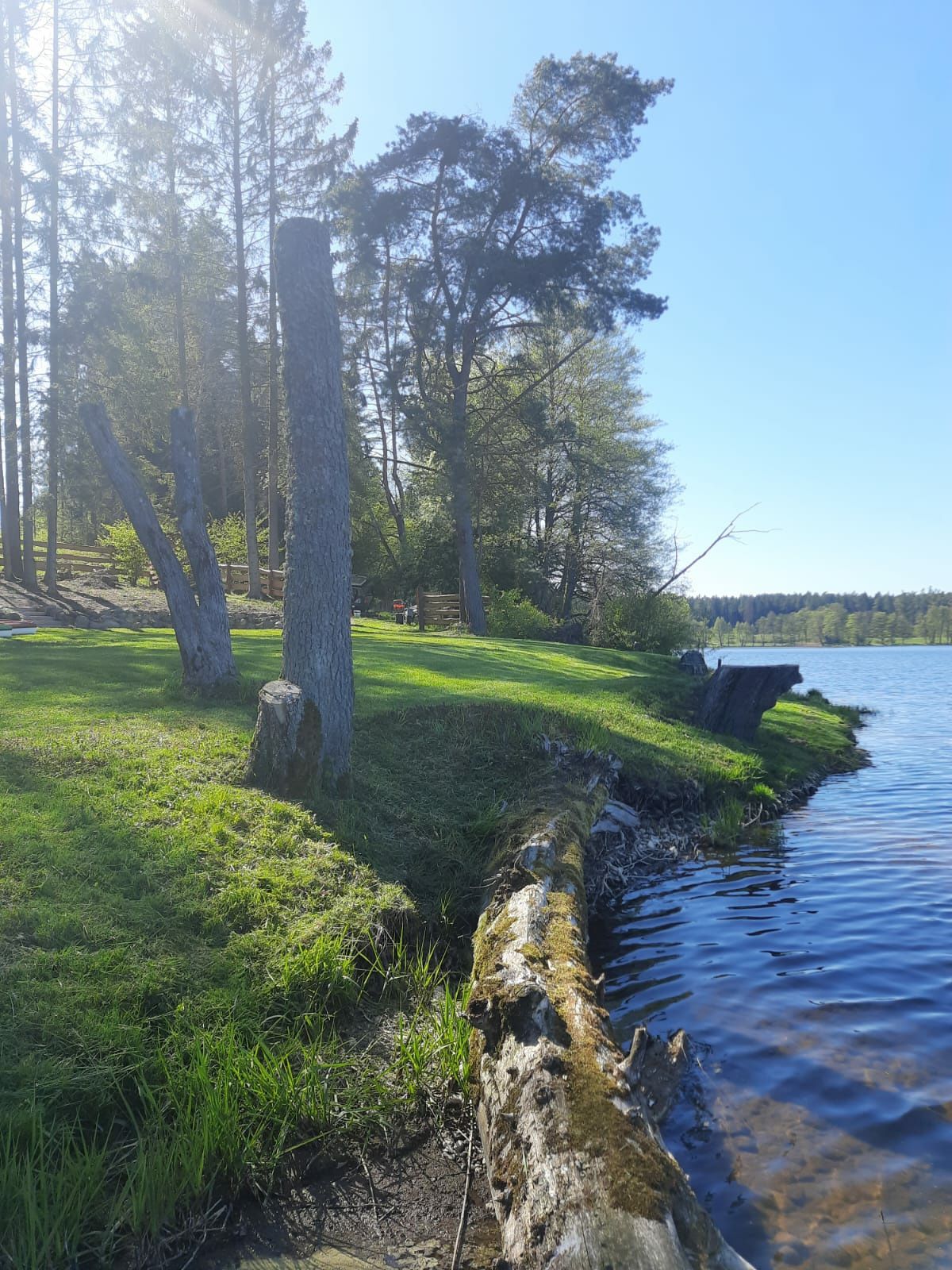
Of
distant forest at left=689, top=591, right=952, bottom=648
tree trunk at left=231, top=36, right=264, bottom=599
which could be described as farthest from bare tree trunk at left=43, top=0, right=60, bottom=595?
distant forest at left=689, top=591, right=952, bottom=648

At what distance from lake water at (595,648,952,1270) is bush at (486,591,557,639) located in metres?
16.3

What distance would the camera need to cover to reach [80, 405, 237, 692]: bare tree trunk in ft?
30.3

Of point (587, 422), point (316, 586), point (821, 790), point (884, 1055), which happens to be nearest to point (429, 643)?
point (821, 790)

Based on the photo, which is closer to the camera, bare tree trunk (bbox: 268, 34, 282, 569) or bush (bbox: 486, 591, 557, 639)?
bare tree trunk (bbox: 268, 34, 282, 569)

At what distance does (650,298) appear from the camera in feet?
82.4

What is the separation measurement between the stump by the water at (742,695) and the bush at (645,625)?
12.8m

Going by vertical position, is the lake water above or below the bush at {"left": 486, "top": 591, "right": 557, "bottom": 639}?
below

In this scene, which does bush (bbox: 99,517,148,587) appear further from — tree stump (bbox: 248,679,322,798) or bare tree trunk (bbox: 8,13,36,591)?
tree stump (bbox: 248,679,322,798)

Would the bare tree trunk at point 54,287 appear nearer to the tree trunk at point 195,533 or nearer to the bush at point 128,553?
the bush at point 128,553

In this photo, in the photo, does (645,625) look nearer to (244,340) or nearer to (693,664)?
(693,664)

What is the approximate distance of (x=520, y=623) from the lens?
86.2ft

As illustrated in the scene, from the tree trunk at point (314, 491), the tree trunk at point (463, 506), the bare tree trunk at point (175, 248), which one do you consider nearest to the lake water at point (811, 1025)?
the tree trunk at point (314, 491)

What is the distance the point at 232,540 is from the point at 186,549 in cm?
2316

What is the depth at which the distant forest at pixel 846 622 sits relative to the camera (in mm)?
113650
